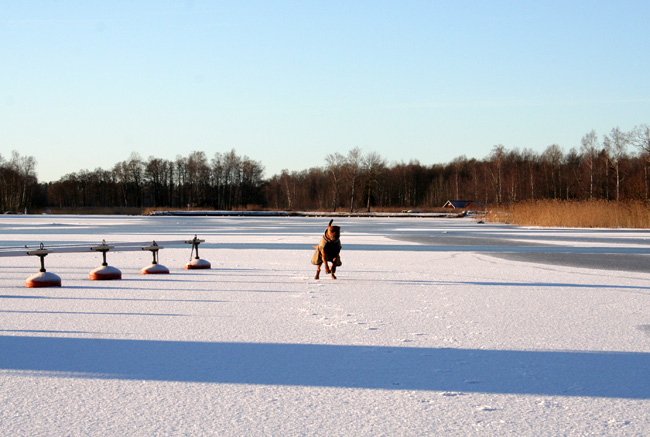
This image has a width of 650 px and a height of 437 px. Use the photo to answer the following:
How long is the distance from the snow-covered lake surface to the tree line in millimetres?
66158

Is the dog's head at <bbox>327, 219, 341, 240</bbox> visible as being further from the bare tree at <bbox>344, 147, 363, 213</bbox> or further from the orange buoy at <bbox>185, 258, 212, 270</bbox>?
the bare tree at <bbox>344, 147, 363, 213</bbox>

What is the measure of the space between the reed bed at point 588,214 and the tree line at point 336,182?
125ft

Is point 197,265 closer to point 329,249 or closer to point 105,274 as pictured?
point 105,274

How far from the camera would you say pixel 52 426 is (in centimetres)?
352

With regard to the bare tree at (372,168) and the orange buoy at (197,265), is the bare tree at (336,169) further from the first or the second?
the orange buoy at (197,265)

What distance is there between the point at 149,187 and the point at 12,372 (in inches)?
4576

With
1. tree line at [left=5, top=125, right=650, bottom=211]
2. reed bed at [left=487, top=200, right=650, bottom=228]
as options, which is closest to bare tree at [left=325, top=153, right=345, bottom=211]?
tree line at [left=5, top=125, right=650, bottom=211]

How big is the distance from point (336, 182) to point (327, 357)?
92.1 metres

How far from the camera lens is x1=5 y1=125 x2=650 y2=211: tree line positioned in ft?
284

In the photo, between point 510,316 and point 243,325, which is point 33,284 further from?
point 510,316

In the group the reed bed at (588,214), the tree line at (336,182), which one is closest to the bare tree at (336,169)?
the tree line at (336,182)

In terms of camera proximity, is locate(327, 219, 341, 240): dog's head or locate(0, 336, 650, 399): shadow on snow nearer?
locate(0, 336, 650, 399): shadow on snow

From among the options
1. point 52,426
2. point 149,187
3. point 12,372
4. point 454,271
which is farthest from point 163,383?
point 149,187

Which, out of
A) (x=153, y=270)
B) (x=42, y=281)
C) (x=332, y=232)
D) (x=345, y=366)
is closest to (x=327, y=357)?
(x=345, y=366)
